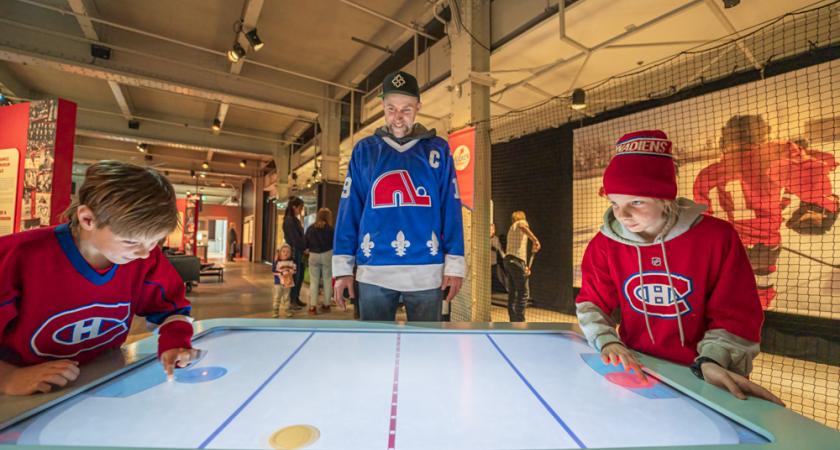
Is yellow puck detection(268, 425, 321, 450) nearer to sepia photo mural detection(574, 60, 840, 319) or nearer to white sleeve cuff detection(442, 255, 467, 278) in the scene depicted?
white sleeve cuff detection(442, 255, 467, 278)

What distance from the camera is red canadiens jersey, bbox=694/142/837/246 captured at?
3193 millimetres

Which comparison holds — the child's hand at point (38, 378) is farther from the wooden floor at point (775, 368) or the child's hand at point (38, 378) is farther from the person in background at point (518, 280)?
the person in background at point (518, 280)

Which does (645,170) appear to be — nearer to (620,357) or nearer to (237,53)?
(620,357)

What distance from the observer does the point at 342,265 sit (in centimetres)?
143

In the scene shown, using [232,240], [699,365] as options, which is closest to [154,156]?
[232,240]

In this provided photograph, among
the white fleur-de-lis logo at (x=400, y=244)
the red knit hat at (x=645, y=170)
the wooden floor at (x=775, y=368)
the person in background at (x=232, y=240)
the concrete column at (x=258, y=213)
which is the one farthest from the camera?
the person in background at (x=232, y=240)

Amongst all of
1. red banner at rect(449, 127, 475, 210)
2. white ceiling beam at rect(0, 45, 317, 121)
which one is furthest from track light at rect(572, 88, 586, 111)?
white ceiling beam at rect(0, 45, 317, 121)

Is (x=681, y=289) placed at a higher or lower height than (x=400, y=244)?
lower

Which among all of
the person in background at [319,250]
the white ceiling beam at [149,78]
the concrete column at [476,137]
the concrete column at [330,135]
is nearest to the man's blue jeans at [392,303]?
the concrete column at [476,137]

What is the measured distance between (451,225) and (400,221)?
0.73ft

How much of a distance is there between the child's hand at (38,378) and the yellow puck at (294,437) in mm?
436

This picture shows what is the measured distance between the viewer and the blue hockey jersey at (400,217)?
138 cm

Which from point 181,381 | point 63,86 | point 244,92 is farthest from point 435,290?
point 63,86

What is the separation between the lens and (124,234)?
0.79m
